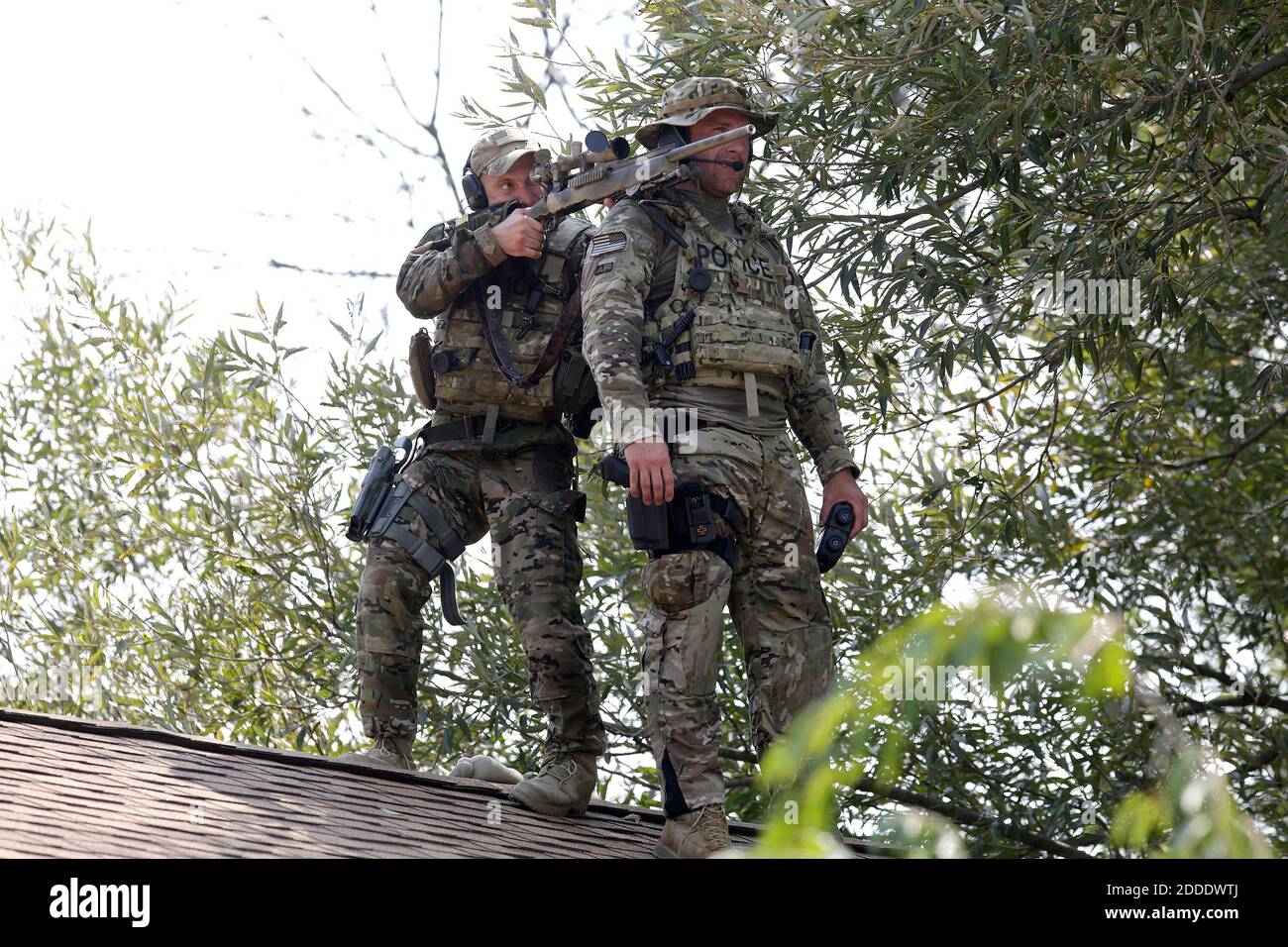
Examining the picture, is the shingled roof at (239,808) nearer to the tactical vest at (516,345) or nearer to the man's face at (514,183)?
the tactical vest at (516,345)

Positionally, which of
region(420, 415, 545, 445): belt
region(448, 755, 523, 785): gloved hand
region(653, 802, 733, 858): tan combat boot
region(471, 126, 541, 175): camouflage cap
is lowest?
region(653, 802, 733, 858): tan combat boot

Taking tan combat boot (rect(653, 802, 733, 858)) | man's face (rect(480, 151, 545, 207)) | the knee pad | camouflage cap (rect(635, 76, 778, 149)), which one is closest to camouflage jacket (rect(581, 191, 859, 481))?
camouflage cap (rect(635, 76, 778, 149))

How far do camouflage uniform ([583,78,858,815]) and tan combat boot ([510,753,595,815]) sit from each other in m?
0.65

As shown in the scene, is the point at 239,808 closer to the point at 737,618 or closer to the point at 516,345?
the point at 737,618

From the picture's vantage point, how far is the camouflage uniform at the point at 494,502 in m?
4.96

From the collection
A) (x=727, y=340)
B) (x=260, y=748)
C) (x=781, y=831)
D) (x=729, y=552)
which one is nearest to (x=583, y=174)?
(x=727, y=340)

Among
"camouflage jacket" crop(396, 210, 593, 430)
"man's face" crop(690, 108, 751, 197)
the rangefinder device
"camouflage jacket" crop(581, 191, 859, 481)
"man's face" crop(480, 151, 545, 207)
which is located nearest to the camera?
"camouflage jacket" crop(581, 191, 859, 481)

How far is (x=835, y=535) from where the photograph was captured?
4.69 metres

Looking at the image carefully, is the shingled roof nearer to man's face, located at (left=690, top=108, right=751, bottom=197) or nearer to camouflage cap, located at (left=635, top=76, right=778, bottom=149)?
man's face, located at (left=690, top=108, right=751, bottom=197)

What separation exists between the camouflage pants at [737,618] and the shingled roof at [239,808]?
37 cm

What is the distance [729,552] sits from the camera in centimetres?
442

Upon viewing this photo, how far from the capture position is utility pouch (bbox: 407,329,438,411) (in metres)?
5.30

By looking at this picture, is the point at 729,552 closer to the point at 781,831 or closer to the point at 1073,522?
the point at 781,831

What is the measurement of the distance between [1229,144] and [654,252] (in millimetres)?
3113
